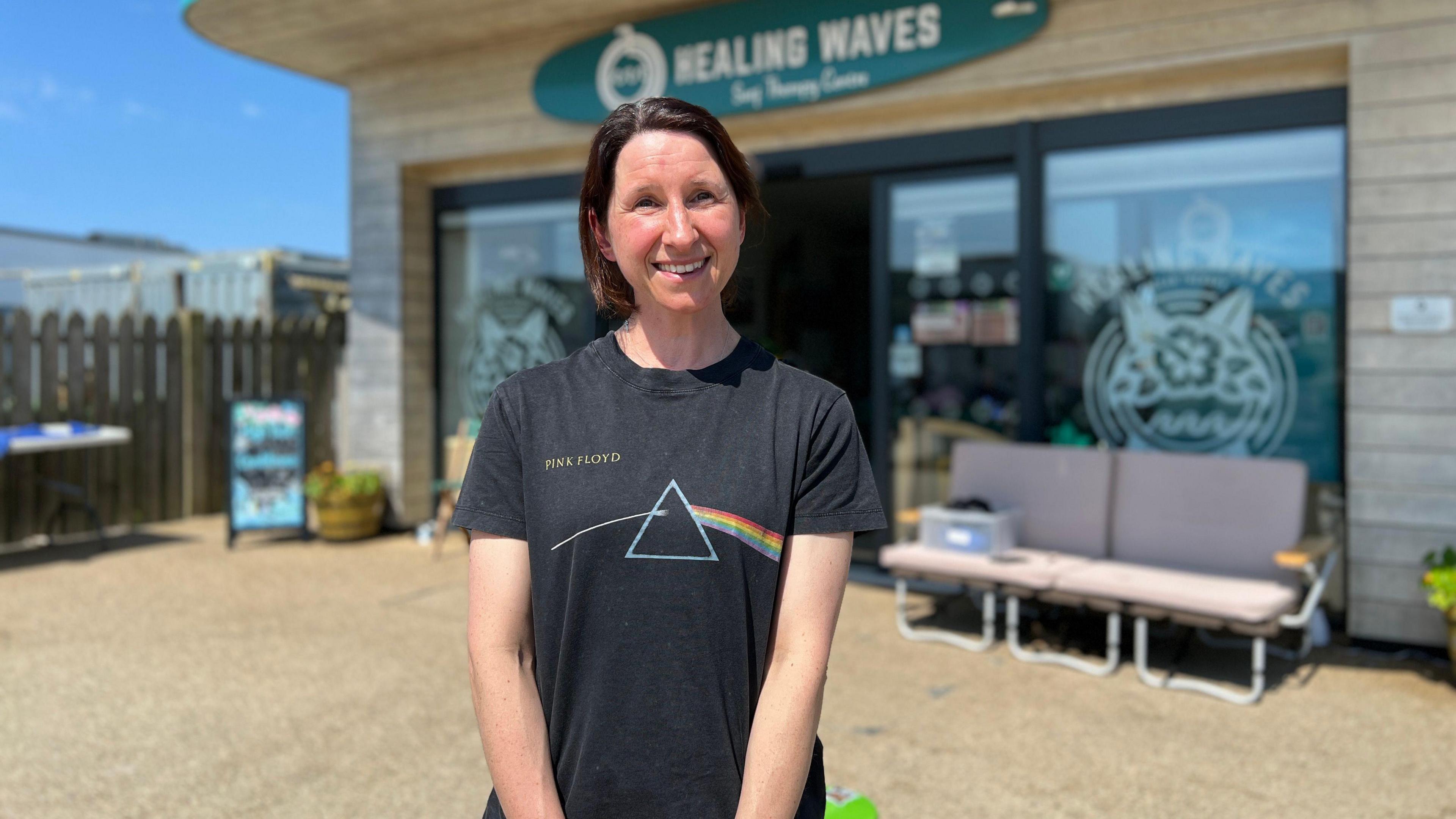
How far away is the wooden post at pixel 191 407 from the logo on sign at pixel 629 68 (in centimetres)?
407

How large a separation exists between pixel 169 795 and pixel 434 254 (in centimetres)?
575

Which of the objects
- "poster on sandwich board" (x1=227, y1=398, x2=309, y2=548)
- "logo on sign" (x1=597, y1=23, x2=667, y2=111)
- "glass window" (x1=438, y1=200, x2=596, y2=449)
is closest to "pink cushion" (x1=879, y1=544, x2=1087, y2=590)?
"glass window" (x1=438, y1=200, x2=596, y2=449)

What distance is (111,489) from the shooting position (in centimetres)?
795

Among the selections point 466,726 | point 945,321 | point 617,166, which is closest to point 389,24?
point 945,321

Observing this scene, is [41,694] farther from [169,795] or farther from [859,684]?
[859,684]

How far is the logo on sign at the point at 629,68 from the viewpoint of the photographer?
267 inches

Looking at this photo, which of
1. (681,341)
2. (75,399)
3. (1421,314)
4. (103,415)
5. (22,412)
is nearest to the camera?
(681,341)

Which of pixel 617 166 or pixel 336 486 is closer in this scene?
pixel 617 166

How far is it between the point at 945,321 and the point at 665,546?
5.10 meters

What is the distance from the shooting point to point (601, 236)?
4.84 ft

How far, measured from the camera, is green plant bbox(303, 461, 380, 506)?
765 centimetres

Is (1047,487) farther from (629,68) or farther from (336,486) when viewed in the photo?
(336,486)

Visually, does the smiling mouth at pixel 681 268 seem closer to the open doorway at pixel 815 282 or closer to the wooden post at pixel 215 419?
the open doorway at pixel 815 282

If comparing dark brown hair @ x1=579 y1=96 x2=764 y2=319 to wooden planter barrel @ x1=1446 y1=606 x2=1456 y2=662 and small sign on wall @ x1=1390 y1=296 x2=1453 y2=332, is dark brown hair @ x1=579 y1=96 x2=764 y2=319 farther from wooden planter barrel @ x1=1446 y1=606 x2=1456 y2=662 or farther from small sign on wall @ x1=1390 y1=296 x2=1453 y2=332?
small sign on wall @ x1=1390 y1=296 x2=1453 y2=332
